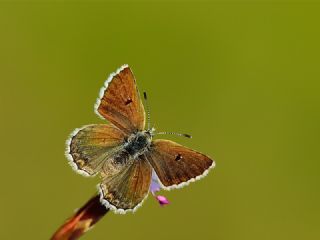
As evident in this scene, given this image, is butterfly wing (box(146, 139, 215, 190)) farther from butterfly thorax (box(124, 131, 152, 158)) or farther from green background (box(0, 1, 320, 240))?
green background (box(0, 1, 320, 240))

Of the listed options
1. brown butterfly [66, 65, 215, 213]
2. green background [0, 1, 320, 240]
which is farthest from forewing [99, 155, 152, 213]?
green background [0, 1, 320, 240]

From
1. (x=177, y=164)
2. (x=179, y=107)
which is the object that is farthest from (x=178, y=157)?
(x=179, y=107)

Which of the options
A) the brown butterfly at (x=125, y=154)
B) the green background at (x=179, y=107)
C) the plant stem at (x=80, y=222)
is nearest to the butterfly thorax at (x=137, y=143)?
the brown butterfly at (x=125, y=154)

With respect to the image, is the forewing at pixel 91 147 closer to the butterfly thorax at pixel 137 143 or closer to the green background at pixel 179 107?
the butterfly thorax at pixel 137 143

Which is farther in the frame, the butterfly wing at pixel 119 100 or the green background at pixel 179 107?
the green background at pixel 179 107

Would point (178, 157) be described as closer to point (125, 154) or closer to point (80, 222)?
point (125, 154)

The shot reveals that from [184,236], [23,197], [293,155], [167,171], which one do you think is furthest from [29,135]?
[167,171]

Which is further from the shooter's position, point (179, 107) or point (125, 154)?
point (179, 107)
